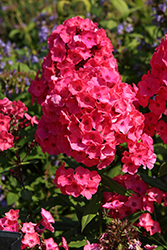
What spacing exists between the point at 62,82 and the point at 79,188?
0.59 m

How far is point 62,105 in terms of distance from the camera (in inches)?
64.9

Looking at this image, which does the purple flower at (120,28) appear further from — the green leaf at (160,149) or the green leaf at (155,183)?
the green leaf at (155,183)

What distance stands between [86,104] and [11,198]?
1.65 m

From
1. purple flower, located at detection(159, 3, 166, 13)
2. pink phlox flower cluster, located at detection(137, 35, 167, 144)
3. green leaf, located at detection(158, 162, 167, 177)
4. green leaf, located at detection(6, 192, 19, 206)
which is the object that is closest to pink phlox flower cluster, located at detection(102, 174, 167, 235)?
green leaf, located at detection(158, 162, 167, 177)

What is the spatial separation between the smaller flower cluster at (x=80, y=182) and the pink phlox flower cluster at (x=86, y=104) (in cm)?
7

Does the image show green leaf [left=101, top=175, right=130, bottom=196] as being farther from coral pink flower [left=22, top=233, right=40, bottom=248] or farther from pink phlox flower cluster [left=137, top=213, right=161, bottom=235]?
coral pink flower [left=22, top=233, right=40, bottom=248]

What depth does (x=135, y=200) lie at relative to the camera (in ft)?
6.42

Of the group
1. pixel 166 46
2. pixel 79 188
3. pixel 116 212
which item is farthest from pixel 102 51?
pixel 116 212

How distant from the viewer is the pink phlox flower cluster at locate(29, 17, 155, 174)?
5.26ft

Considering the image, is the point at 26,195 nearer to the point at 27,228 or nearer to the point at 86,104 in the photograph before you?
the point at 27,228

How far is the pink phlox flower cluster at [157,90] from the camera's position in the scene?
5.79 ft

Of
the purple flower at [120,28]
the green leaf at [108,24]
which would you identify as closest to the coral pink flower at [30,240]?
the purple flower at [120,28]

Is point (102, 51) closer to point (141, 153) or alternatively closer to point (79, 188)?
point (141, 153)

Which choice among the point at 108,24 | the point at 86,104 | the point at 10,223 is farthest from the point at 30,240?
the point at 108,24
